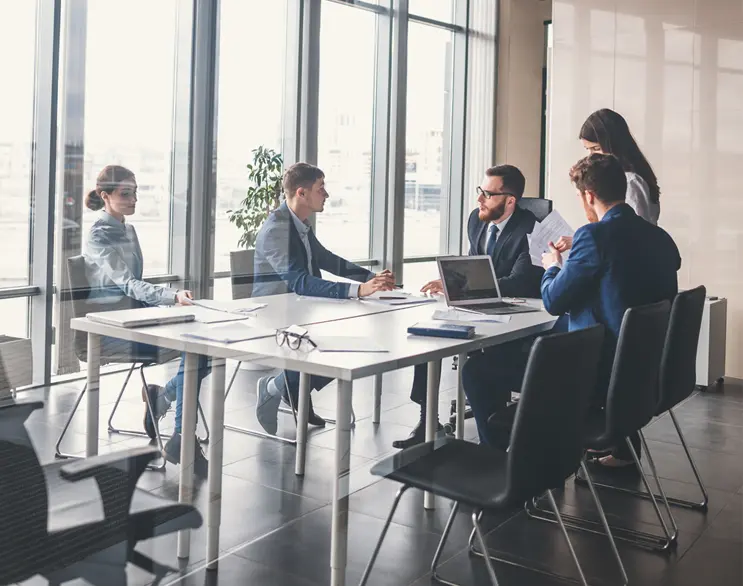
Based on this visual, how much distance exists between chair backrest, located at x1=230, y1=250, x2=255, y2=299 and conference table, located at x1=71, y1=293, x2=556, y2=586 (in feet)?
2.07

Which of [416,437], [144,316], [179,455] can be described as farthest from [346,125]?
[179,455]

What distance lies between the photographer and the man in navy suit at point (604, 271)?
10.5 feet

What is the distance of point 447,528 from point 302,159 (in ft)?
12.1

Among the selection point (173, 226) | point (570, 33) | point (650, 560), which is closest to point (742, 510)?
point (650, 560)

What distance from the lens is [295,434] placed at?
301 cm

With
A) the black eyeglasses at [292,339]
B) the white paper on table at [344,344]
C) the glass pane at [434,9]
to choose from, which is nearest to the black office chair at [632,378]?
the white paper on table at [344,344]

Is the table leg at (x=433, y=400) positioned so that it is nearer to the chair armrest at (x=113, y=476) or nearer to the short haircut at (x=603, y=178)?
the short haircut at (x=603, y=178)

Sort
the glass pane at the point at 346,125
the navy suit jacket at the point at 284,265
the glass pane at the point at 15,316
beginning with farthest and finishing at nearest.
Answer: the glass pane at the point at 346,125
the navy suit jacket at the point at 284,265
the glass pane at the point at 15,316

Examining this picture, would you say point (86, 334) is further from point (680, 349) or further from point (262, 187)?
point (262, 187)

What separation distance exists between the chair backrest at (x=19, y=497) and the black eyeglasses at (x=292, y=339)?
3.32 ft

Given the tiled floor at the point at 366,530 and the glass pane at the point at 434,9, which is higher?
the glass pane at the point at 434,9

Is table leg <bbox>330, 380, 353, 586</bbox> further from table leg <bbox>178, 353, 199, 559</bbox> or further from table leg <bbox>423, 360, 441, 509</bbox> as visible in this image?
table leg <bbox>423, 360, 441, 509</bbox>

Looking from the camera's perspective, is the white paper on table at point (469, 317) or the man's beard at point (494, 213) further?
the man's beard at point (494, 213)

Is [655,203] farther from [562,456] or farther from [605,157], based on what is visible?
[562,456]
